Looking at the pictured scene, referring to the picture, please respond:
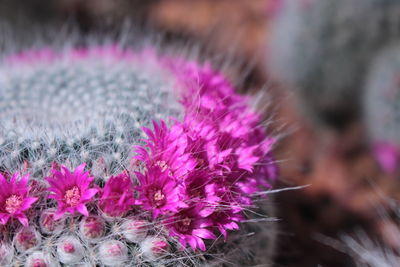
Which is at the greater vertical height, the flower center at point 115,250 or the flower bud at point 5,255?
the flower center at point 115,250

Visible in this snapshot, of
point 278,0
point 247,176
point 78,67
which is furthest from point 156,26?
point 247,176

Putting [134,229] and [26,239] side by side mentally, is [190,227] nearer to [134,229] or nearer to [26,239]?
[134,229]

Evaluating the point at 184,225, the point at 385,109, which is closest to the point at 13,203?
the point at 184,225

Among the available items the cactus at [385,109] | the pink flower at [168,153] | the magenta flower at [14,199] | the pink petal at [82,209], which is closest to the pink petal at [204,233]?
the pink flower at [168,153]

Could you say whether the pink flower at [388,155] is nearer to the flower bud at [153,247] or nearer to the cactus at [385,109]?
the cactus at [385,109]

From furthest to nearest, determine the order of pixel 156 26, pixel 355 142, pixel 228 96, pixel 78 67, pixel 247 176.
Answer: pixel 156 26, pixel 355 142, pixel 78 67, pixel 228 96, pixel 247 176

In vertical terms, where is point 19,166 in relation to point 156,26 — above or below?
above

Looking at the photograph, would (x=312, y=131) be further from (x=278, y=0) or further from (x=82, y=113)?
(x=82, y=113)
